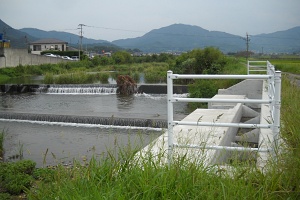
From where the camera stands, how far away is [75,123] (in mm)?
12148

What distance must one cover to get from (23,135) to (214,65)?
18.1 metres

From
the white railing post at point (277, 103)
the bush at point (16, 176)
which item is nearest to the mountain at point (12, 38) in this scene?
the bush at point (16, 176)

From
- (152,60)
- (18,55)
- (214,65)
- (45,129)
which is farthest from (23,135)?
(152,60)

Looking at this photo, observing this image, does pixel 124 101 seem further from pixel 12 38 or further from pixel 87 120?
pixel 12 38

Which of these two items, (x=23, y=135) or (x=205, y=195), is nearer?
(x=205, y=195)

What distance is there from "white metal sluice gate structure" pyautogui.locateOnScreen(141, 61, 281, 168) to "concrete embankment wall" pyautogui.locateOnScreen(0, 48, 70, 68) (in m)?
29.9

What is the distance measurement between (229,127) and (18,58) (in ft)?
123

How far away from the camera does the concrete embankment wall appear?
36.5 m

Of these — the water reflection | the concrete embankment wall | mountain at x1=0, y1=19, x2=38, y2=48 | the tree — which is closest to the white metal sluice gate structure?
the water reflection

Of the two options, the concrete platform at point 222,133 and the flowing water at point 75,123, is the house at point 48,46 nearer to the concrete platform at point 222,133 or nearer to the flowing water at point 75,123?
the flowing water at point 75,123

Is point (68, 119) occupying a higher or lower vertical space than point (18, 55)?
lower

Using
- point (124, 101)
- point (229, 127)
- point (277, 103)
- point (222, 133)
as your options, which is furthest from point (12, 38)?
point (277, 103)

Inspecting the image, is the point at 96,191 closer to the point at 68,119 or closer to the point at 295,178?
the point at 295,178

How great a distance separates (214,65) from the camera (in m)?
26.2
